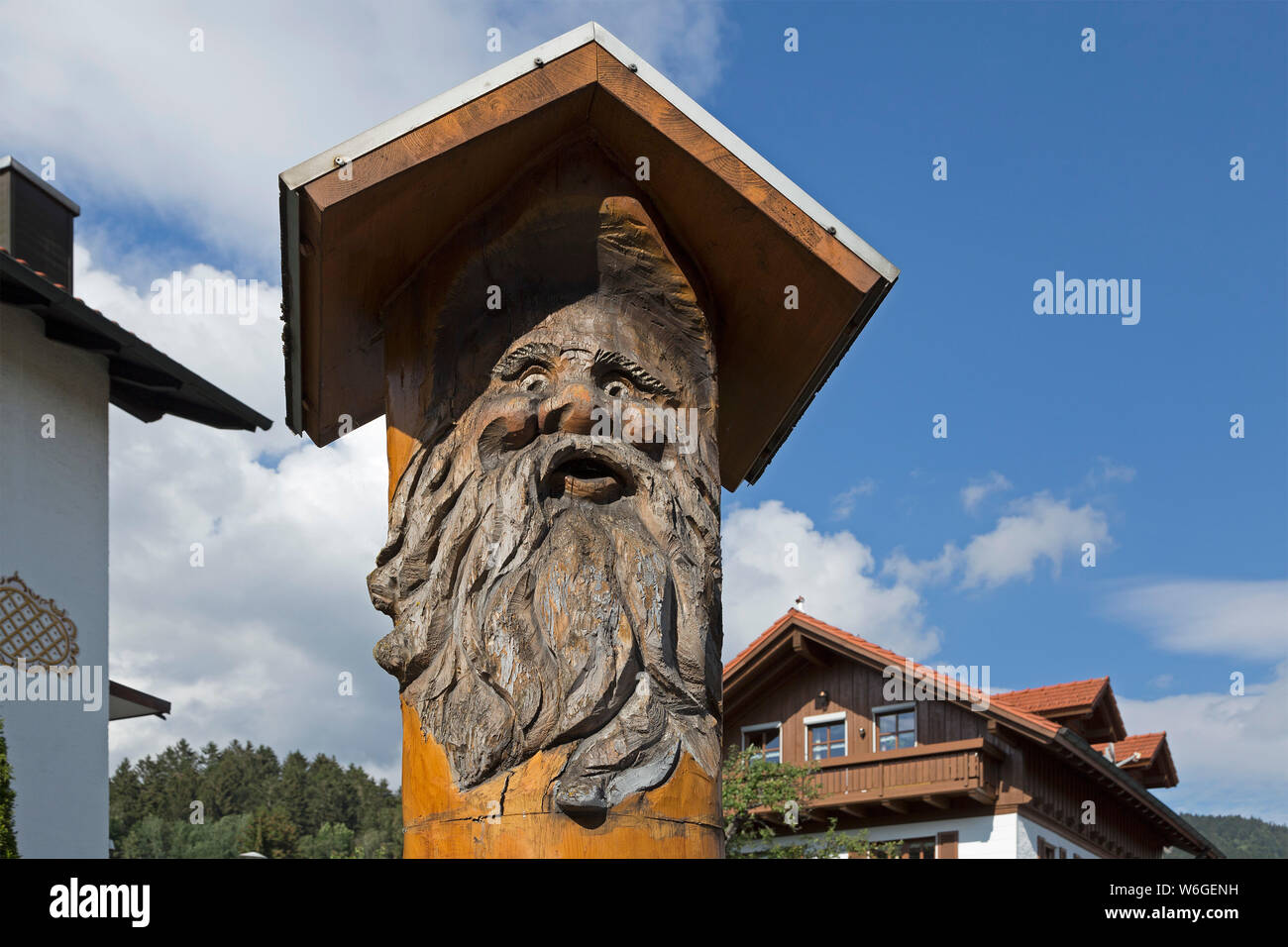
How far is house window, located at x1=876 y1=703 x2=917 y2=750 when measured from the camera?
67.3 ft

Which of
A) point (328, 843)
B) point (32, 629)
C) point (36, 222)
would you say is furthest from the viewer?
point (328, 843)

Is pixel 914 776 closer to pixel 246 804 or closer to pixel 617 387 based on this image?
pixel 617 387

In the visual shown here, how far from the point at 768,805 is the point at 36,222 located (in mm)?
11668

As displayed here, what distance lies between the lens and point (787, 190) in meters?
3.59

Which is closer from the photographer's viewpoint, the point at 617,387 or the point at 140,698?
the point at 617,387

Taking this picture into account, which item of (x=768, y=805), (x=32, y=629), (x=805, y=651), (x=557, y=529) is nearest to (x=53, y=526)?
(x=32, y=629)

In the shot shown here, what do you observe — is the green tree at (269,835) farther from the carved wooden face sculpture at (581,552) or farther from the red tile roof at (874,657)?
the carved wooden face sculpture at (581,552)

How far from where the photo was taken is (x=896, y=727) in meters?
20.7

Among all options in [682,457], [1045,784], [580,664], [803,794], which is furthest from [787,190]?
[1045,784]

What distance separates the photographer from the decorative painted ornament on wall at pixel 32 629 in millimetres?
11055

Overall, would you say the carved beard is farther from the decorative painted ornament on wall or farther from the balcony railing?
the balcony railing

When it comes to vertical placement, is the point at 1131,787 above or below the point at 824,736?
below
